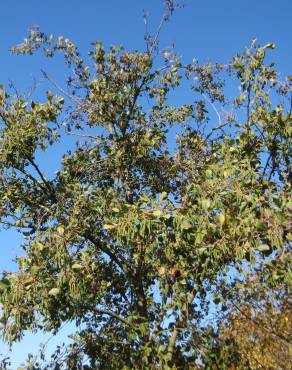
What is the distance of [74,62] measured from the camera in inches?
525

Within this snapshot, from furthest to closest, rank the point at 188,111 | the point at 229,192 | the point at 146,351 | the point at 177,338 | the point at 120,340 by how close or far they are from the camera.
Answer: the point at 188,111 < the point at 120,340 < the point at 177,338 < the point at 146,351 < the point at 229,192

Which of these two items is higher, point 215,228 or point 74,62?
point 74,62

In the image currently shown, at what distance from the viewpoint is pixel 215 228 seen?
22.6ft

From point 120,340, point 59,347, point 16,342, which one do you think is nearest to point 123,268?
point 120,340

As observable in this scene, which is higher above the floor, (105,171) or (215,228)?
(105,171)

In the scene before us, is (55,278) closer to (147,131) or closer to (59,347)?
(59,347)

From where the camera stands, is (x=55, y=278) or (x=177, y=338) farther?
(x=177, y=338)

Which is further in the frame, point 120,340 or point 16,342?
point 120,340

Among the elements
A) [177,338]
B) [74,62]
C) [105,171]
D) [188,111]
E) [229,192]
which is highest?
[74,62]

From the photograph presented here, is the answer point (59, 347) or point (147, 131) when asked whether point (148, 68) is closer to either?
point (147, 131)

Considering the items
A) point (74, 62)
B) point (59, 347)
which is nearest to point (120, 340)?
point (59, 347)

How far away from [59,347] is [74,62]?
772 centimetres

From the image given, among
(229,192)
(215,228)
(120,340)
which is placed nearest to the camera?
(215,228)

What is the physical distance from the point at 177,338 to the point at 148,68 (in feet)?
22.9
